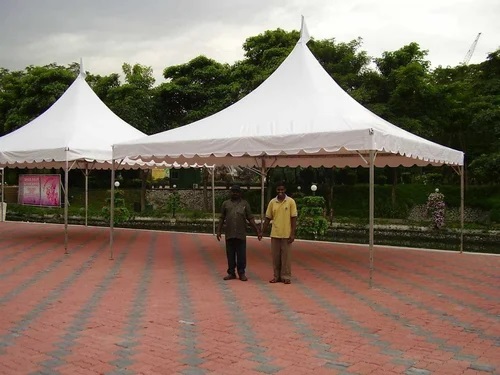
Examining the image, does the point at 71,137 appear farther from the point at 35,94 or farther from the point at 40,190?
the point at 35,94

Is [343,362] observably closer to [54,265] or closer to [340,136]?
[340,136]

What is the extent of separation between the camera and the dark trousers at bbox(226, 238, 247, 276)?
27.6ft

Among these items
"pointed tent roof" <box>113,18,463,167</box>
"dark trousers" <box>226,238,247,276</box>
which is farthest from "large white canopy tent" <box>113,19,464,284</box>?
"dark trousers" <box>226,238,247,276</box>

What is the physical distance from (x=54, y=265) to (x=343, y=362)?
7096 mm

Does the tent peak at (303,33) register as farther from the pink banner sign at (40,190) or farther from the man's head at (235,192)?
the pink banner sign at (40,190)

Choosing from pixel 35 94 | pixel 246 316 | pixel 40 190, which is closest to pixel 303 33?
pixel 246 316

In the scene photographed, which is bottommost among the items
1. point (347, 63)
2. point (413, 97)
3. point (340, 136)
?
point (340, 136)

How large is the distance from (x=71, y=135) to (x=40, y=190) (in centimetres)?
743

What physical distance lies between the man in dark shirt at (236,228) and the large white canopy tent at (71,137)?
4.59m

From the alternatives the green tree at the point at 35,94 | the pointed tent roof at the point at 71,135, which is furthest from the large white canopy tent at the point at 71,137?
the green tree at the point at 35,94

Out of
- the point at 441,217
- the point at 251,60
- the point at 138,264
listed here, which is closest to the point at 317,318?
the point at 138,264

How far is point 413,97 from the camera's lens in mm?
22469

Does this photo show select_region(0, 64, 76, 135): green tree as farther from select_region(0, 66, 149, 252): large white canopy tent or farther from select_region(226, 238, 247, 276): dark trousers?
select_region(226, 238, 247, 276): dark trousers

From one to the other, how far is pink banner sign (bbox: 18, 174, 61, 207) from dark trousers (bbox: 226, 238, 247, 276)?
38.1 feet
